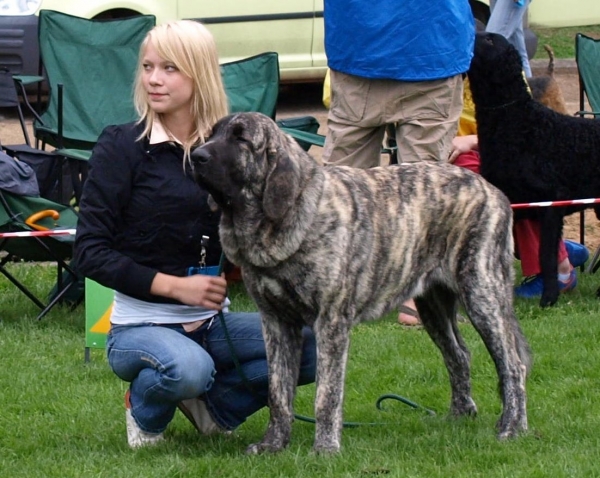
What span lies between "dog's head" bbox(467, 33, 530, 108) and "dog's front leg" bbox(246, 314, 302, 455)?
3.16 meters

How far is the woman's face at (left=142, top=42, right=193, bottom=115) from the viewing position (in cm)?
454

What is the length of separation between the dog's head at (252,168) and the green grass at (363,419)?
3.20 feet

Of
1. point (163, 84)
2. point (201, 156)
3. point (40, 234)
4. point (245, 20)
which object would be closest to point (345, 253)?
point (201, 156)

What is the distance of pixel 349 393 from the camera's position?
226 inches

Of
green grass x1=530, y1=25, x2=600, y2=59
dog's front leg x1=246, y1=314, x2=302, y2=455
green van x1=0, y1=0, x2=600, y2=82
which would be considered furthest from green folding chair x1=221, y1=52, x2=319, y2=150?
green grass x1=530, y1=25, x2=600, y2=59

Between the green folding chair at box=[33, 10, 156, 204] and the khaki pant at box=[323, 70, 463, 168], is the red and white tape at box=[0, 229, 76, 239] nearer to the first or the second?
the khaki pant at box=[323, 70, 463, 168]

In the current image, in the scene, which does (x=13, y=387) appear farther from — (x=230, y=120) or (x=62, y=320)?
(x=230, y=120)

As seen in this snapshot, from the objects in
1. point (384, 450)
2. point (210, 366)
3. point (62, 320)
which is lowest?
point (62, 320)

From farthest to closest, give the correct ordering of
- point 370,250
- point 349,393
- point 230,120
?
point 349,393
point 370,250
point 230,120

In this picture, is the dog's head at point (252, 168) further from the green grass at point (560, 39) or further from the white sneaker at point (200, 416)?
the green grass at point (560, 39)

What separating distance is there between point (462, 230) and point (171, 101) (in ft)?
4.04

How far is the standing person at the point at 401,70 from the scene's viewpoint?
6672mm

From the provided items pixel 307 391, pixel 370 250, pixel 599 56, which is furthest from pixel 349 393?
pixel 599 56

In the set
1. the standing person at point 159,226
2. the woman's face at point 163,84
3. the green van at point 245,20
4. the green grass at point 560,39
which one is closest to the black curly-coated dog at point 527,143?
the standing person at point 159,226
